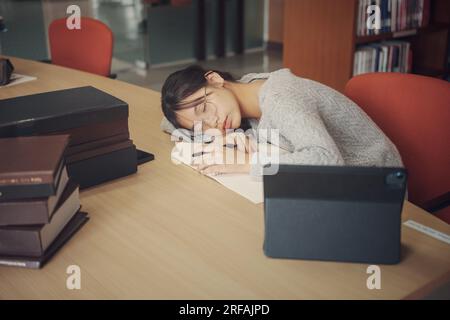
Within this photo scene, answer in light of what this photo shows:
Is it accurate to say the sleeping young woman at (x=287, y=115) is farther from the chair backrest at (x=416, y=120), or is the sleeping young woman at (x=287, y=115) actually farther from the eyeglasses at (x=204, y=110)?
the chair backrest at (x=416, y=120)

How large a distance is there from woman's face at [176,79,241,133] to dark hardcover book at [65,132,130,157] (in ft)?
0.81

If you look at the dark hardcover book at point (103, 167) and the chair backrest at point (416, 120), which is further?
the chair backrest at point (416, 120)

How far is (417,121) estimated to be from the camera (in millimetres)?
1551

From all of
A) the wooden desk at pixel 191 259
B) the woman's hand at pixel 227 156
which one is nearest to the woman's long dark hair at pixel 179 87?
the woman's hand at pixel 227 156

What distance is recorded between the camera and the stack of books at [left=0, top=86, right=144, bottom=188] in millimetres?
1201

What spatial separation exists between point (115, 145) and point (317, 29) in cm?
264

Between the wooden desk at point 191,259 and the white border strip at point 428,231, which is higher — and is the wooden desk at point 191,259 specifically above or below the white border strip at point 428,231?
below

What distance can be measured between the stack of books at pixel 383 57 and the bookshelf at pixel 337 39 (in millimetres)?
60

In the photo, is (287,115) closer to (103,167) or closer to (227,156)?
(227,156)

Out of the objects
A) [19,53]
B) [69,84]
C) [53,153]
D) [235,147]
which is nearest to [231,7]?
[19,53]

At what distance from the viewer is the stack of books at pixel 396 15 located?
3509 millimetres

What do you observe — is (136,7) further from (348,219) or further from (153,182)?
(348,219)

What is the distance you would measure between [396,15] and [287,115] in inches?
109

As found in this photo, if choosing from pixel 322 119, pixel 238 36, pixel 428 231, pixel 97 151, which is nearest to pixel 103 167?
pixel 97 151
